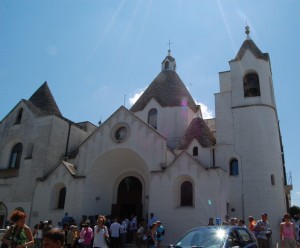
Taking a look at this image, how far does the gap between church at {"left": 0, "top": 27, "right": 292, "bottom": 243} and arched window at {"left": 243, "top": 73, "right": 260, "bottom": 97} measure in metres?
0.07

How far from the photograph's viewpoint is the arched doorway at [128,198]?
22.9m

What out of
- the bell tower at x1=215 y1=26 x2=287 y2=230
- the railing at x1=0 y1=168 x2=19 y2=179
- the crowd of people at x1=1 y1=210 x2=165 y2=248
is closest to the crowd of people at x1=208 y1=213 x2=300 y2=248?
the crowd of people at x1=1 y1=210 x2=165 y2=248

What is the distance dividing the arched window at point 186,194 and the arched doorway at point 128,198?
419 centimetres

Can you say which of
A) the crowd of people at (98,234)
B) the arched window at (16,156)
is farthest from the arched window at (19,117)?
the crowd of people at (98,234)

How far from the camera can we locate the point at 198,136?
2250cm

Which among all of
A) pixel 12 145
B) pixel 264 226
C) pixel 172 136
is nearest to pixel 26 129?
pixel 12 145

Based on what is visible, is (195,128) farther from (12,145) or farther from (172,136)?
(12,145)

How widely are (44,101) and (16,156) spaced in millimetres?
5523

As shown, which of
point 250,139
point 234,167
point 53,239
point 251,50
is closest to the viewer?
point 53,239

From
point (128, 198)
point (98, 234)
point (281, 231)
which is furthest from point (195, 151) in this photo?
point (98, 234)

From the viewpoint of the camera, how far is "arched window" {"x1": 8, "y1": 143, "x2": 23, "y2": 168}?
2618cm

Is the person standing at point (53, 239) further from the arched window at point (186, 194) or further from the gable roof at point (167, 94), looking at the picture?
the gable roof at point (167, 94)

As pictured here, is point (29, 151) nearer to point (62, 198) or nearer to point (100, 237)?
point (62, 198)

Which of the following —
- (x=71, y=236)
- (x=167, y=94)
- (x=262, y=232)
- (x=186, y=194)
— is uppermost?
(x=167, y=94)
